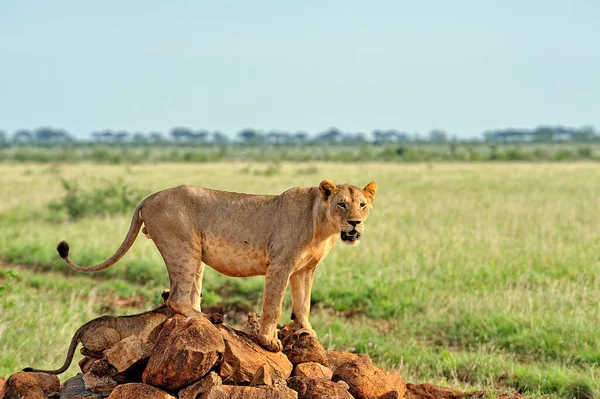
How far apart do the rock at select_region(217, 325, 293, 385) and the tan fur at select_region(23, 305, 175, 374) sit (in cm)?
60

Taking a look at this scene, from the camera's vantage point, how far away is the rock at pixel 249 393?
5.33m

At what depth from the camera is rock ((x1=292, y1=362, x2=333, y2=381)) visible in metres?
6.07

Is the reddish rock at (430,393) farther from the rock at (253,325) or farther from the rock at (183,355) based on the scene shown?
the rock at (183,355)

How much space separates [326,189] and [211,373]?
57.3 inches

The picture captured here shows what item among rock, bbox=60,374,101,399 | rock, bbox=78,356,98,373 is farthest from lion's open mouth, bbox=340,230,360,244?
rock, bbox=78,356,98,373

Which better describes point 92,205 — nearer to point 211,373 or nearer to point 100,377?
point 100,377

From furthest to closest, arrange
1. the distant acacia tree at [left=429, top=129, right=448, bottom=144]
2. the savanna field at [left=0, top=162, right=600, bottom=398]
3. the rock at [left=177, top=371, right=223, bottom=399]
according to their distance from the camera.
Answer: the distant acacia tree at [left=429, top=129, right=448, bottom=144] < the savanna field at [left=0, top=162, right=600, bottom=398] < the rock at [left=177, top=371, right=223, bottom=399]

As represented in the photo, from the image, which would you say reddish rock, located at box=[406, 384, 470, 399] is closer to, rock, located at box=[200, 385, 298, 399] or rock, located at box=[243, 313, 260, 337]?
rock, located at box=[243, 313, 260, 337]

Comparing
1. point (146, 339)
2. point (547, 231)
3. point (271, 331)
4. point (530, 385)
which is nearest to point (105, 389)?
point (146, 339)

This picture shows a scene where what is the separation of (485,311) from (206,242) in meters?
5.59

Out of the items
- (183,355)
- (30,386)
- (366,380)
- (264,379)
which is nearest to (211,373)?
(183,355)

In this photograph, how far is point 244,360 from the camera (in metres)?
5.77

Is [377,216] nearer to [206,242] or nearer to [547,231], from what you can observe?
[547,231]

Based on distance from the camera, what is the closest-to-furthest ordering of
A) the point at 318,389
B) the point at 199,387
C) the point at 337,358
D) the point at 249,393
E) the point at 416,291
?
the point at 249,393
the point at 199,387
the point at 318,389
the point at 337,358
the point at 416,291
